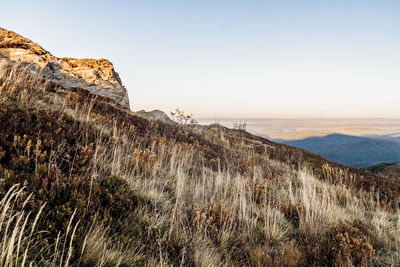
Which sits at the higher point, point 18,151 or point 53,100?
point 53,100

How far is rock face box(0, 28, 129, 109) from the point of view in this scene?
9.90 meters

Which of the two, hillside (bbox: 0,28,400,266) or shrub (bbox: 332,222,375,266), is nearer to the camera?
hillside (bbox: 0,28,400,266)

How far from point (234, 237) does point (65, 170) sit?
2.63 metres

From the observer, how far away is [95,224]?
220 cm

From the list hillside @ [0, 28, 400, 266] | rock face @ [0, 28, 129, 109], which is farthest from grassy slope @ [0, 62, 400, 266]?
rock face @ [0, 28, 129, 109]

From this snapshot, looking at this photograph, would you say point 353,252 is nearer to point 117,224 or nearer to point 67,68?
point 117,224

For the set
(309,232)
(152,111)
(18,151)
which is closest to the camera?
(18,151)

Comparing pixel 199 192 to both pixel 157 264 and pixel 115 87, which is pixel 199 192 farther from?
pixel 115 87

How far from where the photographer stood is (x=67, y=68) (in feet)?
39.2

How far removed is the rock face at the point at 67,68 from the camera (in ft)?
32.5

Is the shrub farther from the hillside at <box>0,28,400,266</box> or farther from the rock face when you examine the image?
the rock face

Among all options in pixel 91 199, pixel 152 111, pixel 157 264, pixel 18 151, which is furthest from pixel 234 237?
pixel 152 111

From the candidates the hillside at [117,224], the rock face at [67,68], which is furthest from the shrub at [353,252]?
the rock face at [67,68]

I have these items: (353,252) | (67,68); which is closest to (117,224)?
(353,252)
